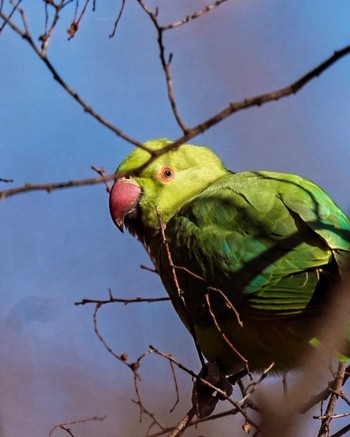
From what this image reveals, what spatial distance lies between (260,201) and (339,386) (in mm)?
770

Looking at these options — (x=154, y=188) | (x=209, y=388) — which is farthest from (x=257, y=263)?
(x=154, y=188)

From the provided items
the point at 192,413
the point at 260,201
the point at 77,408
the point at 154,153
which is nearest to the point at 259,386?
the point at 192,413

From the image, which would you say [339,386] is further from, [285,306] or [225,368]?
[225,368]

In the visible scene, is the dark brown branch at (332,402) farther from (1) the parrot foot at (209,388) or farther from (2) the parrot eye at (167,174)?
(2) the parrot eye at (167,174)

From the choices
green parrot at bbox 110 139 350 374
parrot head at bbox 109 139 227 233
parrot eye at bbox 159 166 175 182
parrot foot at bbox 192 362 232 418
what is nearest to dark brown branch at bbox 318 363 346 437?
green parrot at bbox 110 139 350 374

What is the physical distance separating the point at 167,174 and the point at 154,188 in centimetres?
10

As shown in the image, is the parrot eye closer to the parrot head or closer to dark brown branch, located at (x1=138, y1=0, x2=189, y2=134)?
the parrot head

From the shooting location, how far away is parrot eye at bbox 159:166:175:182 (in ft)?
12.2

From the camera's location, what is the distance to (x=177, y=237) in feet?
11.0

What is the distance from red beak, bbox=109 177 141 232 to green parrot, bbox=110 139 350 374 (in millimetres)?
241

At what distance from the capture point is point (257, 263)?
306 cm

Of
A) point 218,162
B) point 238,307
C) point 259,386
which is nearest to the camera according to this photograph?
point 259,386

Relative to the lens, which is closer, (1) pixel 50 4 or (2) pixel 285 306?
(1) pixel 50 4

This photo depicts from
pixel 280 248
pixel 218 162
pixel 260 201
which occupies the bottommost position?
pixel 280 248
